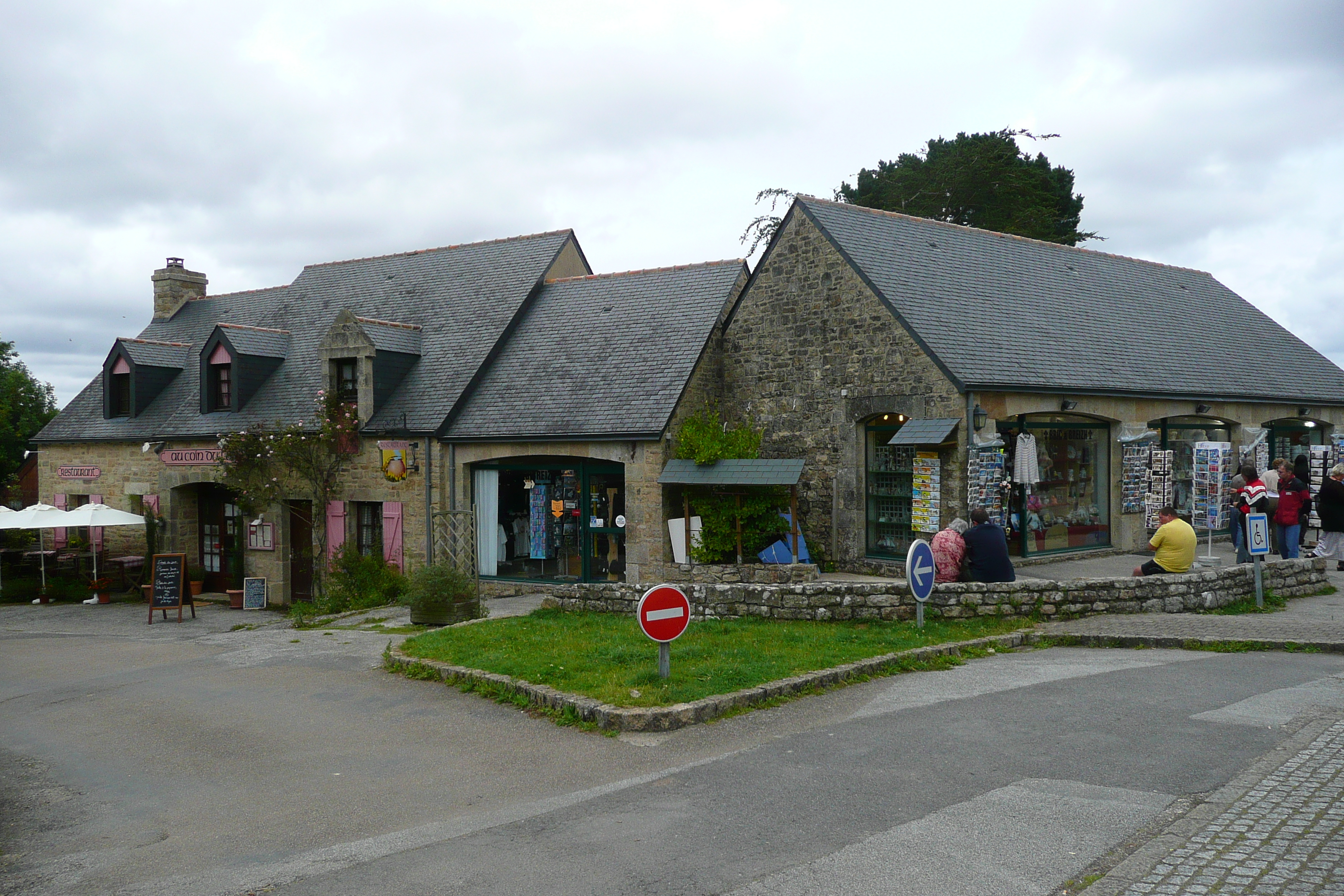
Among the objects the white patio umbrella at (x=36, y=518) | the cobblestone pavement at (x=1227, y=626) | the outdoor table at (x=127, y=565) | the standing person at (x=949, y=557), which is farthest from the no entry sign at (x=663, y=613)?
the outdoor table at (x=127, y=565)

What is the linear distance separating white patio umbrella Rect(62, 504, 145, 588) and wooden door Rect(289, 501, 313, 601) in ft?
10.8

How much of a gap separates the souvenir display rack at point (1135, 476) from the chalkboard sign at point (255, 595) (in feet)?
56.6

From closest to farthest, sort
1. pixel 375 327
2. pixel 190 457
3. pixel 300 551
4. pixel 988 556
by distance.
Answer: pixel 988 556 → pixel 375 327 → pixel 300 551 → pixel 190 457

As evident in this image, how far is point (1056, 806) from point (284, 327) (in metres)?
23.4

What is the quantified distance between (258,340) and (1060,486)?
59.0 ft

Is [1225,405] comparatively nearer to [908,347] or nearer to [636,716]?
[908,347]

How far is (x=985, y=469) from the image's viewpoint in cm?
1520

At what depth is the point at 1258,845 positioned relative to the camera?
16.6 feet

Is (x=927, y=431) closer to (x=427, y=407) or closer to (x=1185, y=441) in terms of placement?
(x=1185, y=441)

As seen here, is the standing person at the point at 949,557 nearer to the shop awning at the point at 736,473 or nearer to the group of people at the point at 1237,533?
the group of people at the point at 1237,533

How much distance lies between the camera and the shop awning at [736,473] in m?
15.6

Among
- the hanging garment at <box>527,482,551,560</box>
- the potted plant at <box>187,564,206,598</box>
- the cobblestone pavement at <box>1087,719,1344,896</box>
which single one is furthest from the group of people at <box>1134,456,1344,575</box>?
the potted plant at <box>187,564,206,598</box>

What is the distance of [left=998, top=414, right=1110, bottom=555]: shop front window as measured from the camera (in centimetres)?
1648

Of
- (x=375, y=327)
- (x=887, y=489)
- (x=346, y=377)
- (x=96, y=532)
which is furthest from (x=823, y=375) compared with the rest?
(x=96, y=532)
